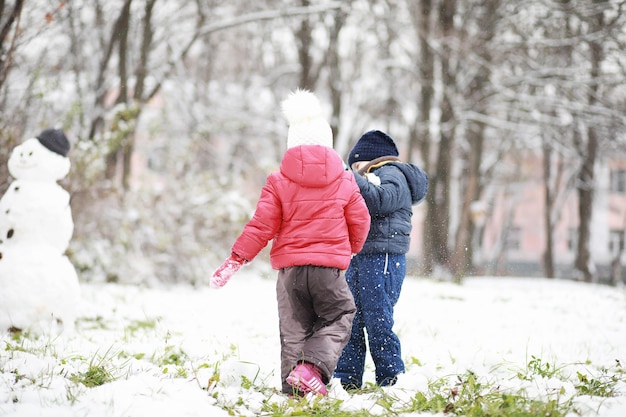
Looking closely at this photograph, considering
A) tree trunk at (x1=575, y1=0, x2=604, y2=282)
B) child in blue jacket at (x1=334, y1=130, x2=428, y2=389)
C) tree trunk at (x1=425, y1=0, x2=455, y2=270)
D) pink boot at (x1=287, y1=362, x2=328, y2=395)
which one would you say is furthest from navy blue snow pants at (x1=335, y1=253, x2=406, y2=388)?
tree trunk at (x1=575, y1=0, x2=604, y2=282)

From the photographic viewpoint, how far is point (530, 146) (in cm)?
2033

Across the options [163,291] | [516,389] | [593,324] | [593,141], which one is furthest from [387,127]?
[516,389]

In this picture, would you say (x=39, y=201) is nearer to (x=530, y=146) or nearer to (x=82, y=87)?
(x=82, y=87)

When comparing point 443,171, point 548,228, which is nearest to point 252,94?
point 443,171

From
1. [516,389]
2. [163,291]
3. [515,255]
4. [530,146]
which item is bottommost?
[515,255]

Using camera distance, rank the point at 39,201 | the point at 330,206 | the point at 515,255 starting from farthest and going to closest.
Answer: the point at 515,255
the point at 39,201
the point at 330,206

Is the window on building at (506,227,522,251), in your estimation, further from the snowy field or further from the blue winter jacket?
the blue winter jacket

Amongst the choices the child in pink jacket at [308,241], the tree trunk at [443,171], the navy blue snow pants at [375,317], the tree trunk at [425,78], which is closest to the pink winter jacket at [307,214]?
the child in pink jacket at [308,241]

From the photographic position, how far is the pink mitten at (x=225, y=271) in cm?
362

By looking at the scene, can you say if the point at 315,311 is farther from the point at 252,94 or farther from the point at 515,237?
the point at 515,237

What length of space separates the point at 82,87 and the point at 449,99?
8.40 metres

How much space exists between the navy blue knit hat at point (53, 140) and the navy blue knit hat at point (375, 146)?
2.99 metres

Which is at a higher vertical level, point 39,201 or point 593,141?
point 593,141

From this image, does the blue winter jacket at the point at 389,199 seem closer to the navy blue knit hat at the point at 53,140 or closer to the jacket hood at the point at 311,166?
the jacket hood at the point at 311,166
